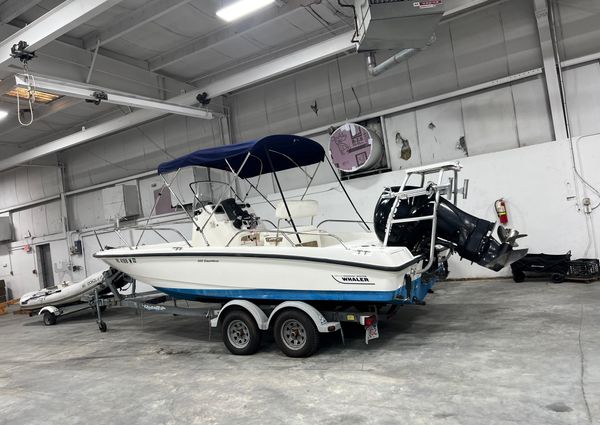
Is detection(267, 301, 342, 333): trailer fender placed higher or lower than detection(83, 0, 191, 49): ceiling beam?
lower

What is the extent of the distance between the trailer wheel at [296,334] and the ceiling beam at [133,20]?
179 inches

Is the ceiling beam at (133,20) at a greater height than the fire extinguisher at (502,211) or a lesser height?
greater

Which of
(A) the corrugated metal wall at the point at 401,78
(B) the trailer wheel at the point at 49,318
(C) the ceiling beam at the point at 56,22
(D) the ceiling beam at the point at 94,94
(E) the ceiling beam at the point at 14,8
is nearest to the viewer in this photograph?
Answer: (C) the ceiling beam at the point at 56,22

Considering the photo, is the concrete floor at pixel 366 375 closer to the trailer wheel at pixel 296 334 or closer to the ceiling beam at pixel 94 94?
the trailer wheel at pixel 296 334

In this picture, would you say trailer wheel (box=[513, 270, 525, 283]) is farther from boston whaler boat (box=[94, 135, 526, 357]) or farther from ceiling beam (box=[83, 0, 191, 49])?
ceiling beam (box=[83, 0, 191, 49])

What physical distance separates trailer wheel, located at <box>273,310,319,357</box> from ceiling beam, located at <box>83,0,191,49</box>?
14.9 ft

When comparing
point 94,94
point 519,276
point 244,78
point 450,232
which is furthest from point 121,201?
point 519,276

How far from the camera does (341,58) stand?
733 centimetres

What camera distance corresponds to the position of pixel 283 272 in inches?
137

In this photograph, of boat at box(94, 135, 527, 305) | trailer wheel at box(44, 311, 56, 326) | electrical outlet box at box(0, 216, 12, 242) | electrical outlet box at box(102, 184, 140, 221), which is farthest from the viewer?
electrical outlet box at box(0, 216, 12, 242)

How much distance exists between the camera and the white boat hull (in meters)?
3.17

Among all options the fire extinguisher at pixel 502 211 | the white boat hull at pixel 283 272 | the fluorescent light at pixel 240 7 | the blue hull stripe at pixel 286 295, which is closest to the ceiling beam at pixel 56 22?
the fluorescent light at pixel 240 7

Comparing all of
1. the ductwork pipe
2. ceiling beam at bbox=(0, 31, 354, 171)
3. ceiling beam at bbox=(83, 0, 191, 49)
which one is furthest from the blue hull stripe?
ceiling beam at bbox=(83, 0, 191, 49)

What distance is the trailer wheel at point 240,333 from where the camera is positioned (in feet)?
12.0
